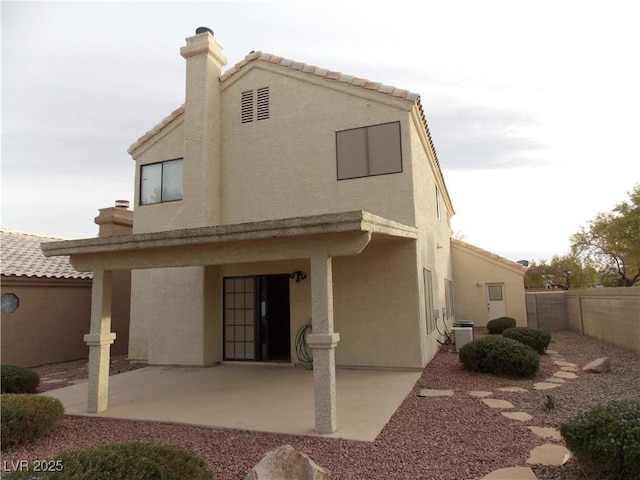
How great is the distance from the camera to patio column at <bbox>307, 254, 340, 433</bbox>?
5.63m

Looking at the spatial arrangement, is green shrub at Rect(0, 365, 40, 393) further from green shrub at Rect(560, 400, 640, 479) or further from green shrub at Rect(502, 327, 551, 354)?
green shrub at Rect(502, 327, 551, 354)

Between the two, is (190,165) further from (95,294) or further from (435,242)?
(435,242)

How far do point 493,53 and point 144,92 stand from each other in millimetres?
9498

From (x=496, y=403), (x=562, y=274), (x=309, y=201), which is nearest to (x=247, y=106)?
(x=309, y=201)

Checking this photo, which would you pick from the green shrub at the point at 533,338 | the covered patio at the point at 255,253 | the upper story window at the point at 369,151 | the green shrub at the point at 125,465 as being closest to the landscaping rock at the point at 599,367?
the green shrub at the point at 533,338

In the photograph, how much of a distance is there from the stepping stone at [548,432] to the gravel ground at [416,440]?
143mm

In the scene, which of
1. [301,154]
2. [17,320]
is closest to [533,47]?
[301,154]

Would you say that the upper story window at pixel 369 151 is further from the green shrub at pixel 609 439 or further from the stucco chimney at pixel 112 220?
the stucco chimney at pixel 112 220

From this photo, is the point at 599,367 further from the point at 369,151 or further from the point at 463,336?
the point at 369,151

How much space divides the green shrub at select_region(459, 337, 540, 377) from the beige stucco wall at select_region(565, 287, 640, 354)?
192 inches

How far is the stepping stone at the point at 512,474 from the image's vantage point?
415cm

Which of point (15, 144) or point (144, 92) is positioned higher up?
point (144, 92)

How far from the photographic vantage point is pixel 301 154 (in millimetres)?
10914

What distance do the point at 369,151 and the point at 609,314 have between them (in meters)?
10.2
